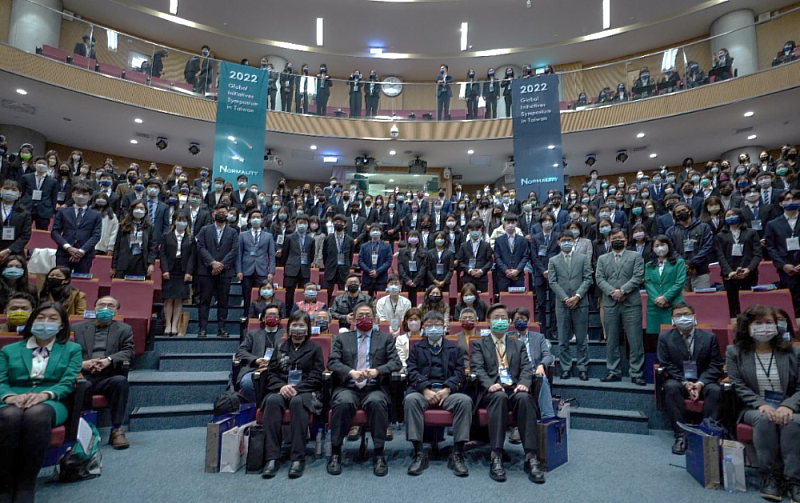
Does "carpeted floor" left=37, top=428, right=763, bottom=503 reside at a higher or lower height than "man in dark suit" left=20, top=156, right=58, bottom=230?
lower

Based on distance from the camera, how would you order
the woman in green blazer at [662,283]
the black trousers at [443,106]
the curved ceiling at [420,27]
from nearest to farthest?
the woman in green blazer at [662,283] < the black trousers at [443,106] < the curved ceiling at [420,27]

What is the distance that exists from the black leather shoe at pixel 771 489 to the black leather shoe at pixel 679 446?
81cm

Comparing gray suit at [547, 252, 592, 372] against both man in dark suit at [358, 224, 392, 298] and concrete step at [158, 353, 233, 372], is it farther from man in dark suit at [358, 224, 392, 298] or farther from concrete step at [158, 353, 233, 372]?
concrete step at [158, 353, 233, 372]

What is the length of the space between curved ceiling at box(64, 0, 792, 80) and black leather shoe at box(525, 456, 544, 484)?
48.8 feet

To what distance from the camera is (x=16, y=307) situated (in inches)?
152

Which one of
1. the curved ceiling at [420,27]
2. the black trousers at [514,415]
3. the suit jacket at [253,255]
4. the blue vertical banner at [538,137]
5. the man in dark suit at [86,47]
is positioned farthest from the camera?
the curved ceiling at [420,27]

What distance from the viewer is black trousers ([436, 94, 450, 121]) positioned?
14094 mm

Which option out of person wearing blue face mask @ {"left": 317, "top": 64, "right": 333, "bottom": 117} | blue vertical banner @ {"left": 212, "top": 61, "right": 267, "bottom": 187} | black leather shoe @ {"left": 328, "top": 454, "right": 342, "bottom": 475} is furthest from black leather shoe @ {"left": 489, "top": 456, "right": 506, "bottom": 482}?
person wearing blue face mask @ {"left": 317, "top": 64, "right": 333, "bottom": 117}

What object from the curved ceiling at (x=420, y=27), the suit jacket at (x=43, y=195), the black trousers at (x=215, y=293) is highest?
the curved ceiling at (x=420, y=27)

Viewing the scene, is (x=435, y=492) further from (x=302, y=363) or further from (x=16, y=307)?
(x=16, y=307)

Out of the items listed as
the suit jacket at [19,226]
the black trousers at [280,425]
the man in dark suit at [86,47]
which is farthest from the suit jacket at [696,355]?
the man in dark suit at [86,47]

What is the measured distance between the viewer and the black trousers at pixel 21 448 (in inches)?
115

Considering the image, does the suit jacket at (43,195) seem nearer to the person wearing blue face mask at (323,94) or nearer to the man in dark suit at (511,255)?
the man in dark suit at (511,255)

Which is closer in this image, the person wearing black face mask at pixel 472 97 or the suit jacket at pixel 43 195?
the suit jacket at pixel 43 195
